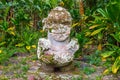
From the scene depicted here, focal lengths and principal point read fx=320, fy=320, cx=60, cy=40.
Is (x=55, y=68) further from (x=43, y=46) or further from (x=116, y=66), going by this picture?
(x=116, y=66)

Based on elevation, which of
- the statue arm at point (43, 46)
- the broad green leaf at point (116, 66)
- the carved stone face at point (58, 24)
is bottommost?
the broad green leaf at point (116, 66)

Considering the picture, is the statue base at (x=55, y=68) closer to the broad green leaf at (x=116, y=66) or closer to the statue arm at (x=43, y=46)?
the statue arm at (x=43, y=46)

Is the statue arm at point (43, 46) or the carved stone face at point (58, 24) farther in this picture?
the carved stone face at point (58, 24)

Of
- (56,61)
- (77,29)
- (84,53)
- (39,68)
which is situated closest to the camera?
(56,61)

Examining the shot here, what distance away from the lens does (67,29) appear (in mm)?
6855

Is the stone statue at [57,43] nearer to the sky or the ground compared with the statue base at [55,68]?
nearer to the sky

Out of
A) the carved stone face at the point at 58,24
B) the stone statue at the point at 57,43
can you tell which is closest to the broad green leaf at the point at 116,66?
the stone statue at the point at 57,43

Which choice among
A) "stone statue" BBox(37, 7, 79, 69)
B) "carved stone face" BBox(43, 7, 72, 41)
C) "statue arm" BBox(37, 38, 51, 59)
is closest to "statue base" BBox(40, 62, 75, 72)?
"stone statue" BBox(37, 7, 79, 69)

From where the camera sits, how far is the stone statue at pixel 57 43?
6648mm

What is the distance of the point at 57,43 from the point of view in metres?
6.89

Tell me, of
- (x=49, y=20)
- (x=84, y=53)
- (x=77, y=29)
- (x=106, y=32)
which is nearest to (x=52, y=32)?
(x=49, y=20)

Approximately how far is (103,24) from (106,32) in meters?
0.40

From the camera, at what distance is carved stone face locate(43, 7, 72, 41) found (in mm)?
6812

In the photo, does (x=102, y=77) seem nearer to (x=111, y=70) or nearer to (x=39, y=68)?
(x=111, y=70)
